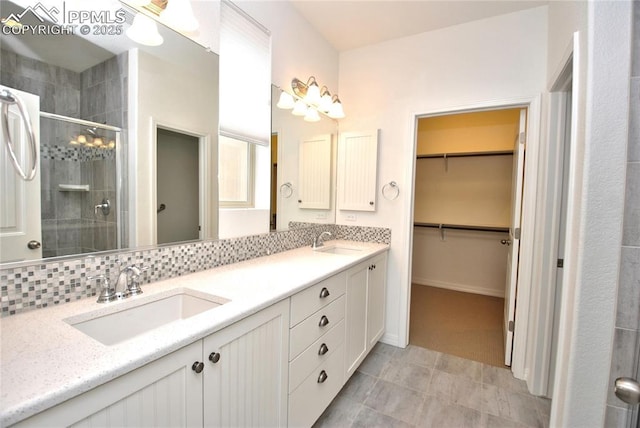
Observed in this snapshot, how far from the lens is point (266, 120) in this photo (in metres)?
1.98

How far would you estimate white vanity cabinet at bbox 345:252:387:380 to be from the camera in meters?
1.86

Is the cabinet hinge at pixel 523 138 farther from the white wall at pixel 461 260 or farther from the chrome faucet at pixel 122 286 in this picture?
the chrome faucet at pixel 122 286

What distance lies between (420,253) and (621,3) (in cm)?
365

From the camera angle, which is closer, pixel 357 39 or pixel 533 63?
pixel 533 63

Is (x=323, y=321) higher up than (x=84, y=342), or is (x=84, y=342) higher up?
(x=84, y=342)

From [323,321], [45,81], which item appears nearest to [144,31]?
[45,81]

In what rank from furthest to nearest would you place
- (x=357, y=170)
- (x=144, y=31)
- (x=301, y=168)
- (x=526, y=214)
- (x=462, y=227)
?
(x=462, y=227) < (x=357, y=170) < (x=301, y=168) < (x=526, y=214) < (x=144, y=31)

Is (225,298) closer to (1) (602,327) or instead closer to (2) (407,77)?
(1) (602,327)

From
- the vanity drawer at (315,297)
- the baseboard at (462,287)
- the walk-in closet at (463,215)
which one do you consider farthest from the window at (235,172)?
the baseboard at (462,287)

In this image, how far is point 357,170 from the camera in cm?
267

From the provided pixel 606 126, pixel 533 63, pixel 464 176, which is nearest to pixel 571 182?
pixel 606 126

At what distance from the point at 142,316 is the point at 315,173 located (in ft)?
5.82

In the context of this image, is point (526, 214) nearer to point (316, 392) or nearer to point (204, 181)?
point (316, 392)

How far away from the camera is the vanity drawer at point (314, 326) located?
4.28 ft
